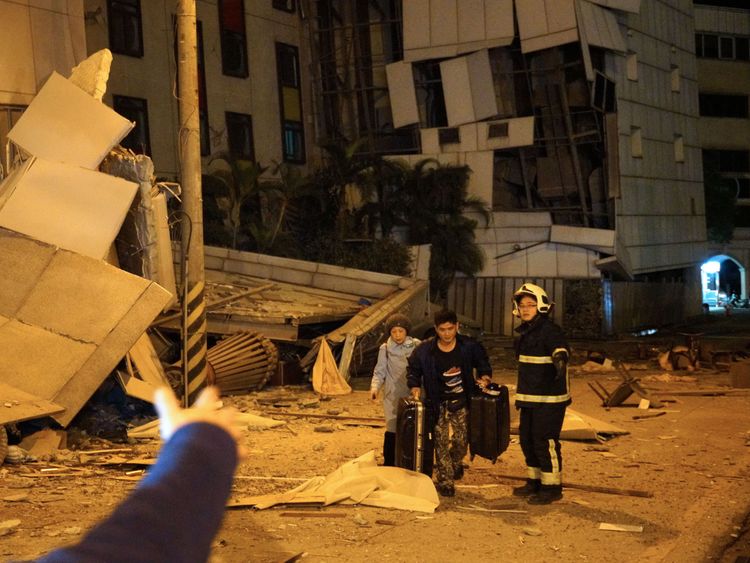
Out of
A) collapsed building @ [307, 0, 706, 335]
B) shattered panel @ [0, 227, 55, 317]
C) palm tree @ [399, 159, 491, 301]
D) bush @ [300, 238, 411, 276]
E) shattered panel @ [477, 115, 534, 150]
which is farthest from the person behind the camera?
shattered panel @ [477, 115, 534, 150]

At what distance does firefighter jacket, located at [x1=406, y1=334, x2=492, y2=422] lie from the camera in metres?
9.80

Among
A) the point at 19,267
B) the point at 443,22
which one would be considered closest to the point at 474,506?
the point at 19,267

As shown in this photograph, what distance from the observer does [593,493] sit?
391 inches

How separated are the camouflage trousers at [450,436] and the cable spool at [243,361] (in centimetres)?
757

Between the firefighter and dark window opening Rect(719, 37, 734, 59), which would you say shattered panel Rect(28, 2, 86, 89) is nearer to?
the firefighter

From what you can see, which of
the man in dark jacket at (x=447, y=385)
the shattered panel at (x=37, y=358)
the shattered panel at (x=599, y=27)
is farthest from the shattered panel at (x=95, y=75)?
the shattered panel at (x=599, y=27)

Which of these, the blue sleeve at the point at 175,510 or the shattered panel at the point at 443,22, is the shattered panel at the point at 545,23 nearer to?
the shattered panel at the point at 443,22

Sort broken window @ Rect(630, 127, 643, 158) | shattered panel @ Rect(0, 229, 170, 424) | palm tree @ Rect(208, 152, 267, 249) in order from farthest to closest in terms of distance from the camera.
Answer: broken window @ Rect(630, 127, 643, 158), palm tree @ Rect(208, 152, 267, 249), shattered panel @ Rect(0, 229, 170, 424)

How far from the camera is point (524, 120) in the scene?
33.2 meters

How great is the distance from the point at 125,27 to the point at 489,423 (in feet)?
71.7

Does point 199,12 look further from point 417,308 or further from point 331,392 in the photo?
point 331,392

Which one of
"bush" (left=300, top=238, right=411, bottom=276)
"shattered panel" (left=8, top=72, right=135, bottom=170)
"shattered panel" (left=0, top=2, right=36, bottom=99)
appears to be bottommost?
"bush" (left=300, top=238, right=411, bottom=276)

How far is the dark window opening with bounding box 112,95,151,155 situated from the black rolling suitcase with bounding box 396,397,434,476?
2029 cm

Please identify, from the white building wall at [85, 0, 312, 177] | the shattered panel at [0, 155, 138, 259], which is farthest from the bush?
the shattered panel at [0, 155, 138, 259]
